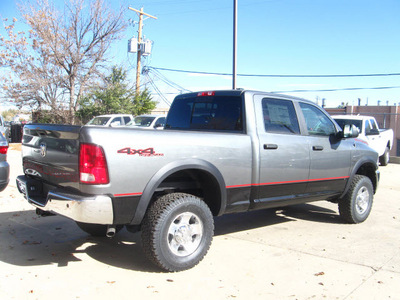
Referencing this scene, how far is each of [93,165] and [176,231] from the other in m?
1.16

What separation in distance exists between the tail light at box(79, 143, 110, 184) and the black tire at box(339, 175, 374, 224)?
13.5 feet

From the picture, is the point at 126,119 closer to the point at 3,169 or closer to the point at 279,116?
the point at 3,169

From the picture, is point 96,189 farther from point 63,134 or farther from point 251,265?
point 251,265

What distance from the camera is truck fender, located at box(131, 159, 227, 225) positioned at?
3.68 meters

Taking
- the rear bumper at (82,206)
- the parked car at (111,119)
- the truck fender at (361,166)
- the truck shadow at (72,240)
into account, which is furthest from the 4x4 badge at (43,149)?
the parked car at (111,119)

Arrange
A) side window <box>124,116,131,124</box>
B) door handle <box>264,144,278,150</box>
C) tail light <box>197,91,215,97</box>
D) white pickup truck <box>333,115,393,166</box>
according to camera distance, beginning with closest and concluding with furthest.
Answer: door handle <box>264,144,278,150</box>
tail light <box>197,91,215,97</box>
white pickup truck <box>333,115,393,166</box>
side window <box>124,116,131,124</box>

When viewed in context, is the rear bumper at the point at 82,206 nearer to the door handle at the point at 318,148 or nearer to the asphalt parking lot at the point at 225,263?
the asphalt parking lot at the point at 225,263

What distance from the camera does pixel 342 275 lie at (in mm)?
3992

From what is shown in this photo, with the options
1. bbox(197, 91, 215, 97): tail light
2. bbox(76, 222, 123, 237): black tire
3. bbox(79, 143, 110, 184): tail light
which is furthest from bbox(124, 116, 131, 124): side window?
bbox(79, 143, 110, 184): tail light

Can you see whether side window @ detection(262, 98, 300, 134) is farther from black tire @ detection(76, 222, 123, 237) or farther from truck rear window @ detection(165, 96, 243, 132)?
black tire @ detection(76, 222, 123, 237)

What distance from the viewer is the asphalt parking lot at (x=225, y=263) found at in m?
3.56

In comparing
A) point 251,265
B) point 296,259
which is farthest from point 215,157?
point 296,259

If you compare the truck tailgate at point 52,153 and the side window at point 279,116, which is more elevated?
the side window at point 279,116

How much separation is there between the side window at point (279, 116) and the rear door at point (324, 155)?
24cm
